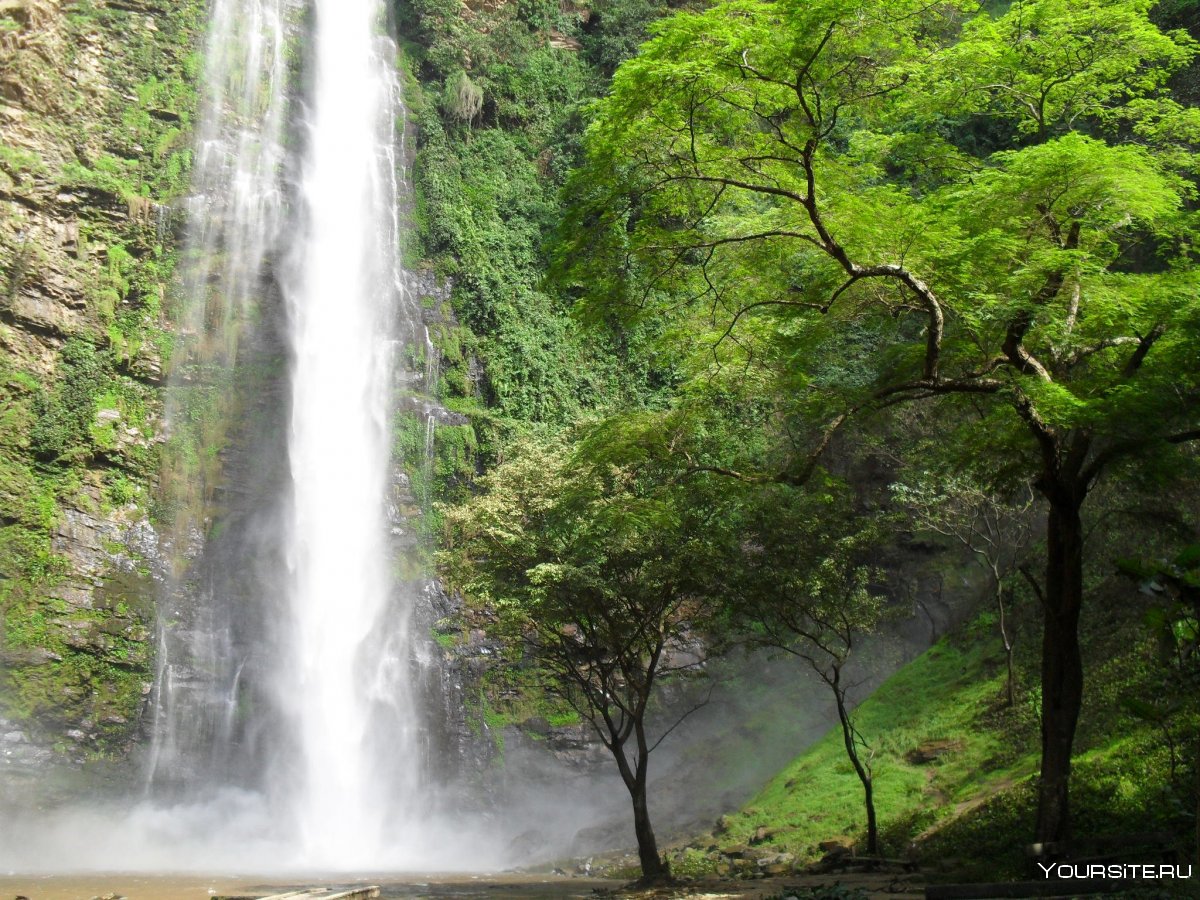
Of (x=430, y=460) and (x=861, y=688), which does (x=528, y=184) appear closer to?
(x=430, y=460)

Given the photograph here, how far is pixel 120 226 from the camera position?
23625mm

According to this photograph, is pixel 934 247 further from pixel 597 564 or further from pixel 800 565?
pixel 597 564

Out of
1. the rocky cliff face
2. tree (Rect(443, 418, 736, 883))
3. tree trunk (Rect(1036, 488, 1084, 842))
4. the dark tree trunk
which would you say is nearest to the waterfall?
the rocky cliff face

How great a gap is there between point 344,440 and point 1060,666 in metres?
19.2

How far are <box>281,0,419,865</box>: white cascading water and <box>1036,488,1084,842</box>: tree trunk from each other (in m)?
13.6

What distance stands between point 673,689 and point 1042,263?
17.4 m

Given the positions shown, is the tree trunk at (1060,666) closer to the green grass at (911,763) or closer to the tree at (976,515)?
the green grass at (911,763)

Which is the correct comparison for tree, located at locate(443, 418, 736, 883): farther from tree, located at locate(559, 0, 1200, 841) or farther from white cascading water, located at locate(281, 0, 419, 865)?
white cascading water, located at locate(281, 0, 419, 865)

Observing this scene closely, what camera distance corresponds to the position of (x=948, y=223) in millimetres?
8602

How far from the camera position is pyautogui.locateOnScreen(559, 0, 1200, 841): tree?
7730mm

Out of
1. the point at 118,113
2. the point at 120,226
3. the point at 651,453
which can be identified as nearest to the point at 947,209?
the point at 651,453

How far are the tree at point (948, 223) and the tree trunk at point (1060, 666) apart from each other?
0.02 metres

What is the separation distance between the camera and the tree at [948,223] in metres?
7.73

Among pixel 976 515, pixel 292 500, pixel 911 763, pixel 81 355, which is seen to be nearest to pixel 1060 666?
pixel 911 763
